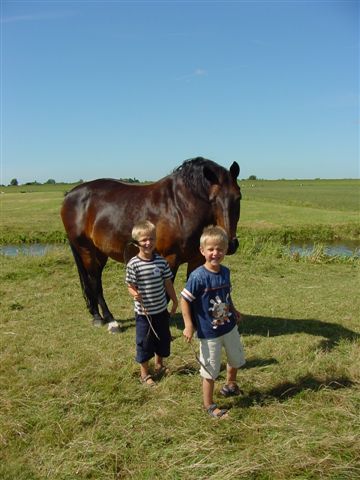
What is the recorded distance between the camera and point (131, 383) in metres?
4.15

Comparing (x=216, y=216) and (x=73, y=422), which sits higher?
(x=216, y=216)

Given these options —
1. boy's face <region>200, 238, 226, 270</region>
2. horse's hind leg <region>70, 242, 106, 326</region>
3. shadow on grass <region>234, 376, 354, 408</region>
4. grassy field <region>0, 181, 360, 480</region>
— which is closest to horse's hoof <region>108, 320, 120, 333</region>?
grassy field <region>0, 181, 360, 480</region>

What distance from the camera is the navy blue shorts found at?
422 centimetres

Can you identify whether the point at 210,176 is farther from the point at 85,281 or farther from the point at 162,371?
the point at 85,281

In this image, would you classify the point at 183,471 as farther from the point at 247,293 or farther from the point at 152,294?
the point at 247,293

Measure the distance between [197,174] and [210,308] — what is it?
2.35 meters

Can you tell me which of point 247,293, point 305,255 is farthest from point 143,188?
point 305,255

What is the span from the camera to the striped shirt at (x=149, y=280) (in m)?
4.11

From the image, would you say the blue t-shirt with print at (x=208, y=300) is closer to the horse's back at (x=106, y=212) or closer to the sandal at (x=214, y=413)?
the sandal at (x=214, y=413)

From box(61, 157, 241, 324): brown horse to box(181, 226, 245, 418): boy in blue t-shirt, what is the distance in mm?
1446

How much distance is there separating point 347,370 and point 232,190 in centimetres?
232

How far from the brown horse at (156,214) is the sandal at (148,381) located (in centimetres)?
164

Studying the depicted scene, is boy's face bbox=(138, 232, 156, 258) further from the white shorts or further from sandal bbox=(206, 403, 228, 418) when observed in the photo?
sandal bbox=(206, 403, 228, 418)

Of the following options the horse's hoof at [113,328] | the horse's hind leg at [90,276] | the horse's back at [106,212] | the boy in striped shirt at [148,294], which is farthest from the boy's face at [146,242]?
the horse's hind leg at [90,276]
